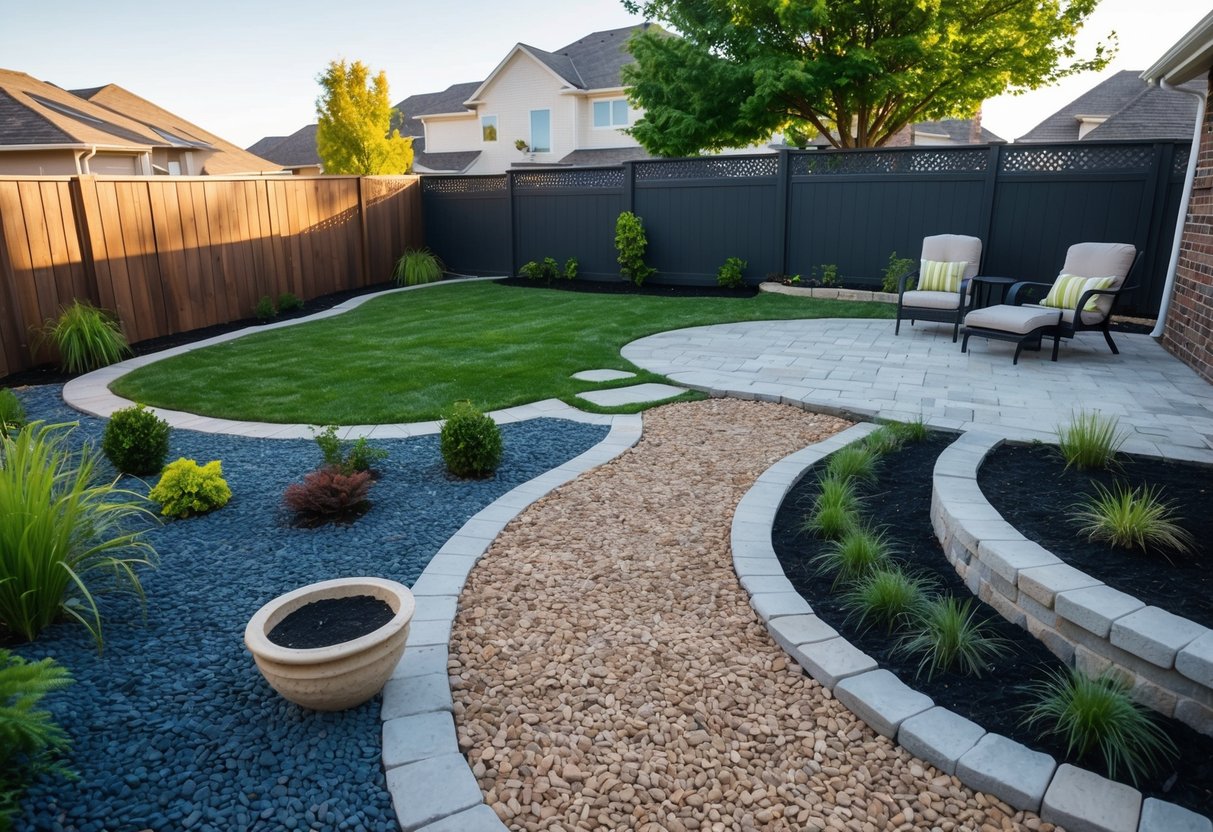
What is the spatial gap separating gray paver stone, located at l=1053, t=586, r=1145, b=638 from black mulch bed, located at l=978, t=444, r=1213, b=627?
15 centimetres

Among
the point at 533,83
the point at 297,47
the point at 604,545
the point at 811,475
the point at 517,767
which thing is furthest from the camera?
the point at 533,83

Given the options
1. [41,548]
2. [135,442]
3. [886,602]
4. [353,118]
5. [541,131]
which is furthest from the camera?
[541,131]

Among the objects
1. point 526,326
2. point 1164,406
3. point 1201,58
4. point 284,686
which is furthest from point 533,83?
point 284,686

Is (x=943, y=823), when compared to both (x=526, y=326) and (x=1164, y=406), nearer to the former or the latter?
(x=1164, y=406)

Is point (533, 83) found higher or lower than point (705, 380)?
higher

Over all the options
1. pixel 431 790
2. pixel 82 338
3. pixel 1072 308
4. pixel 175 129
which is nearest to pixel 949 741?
pixel 431 790

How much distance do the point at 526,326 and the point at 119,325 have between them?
445 cm

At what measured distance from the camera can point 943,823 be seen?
1927mm

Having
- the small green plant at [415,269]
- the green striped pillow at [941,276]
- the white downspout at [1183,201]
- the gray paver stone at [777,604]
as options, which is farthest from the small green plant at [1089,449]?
the small green plant at [415,269]

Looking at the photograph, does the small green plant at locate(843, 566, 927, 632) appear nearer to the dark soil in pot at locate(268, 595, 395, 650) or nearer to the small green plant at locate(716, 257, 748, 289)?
the dark soil in pot at locate(268, 595, 395, 650)

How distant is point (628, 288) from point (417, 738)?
35.7ft

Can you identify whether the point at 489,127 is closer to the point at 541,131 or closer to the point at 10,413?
the point at 541,131

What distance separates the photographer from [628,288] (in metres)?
12.6

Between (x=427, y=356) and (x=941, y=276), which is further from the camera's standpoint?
(x=941, y=276)
